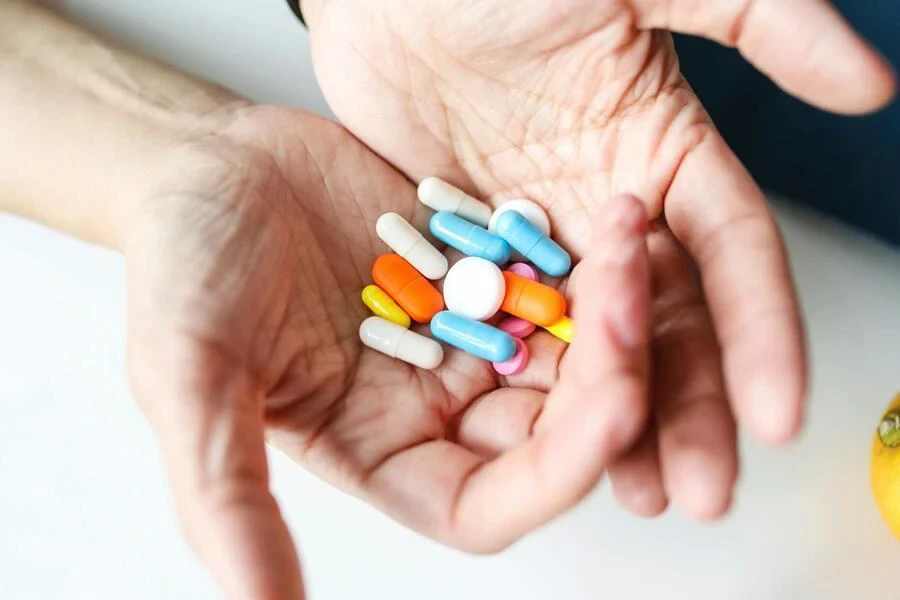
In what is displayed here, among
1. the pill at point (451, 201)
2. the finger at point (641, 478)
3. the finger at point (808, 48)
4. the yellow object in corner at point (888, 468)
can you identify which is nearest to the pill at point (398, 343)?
the pill at point (451, 201)

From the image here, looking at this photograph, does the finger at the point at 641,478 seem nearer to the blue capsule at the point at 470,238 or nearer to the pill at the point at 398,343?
the pill at the point at 398,343

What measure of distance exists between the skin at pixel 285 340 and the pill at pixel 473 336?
3 cm

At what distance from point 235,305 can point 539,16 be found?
0.59 metres

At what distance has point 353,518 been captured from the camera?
4.64 feet

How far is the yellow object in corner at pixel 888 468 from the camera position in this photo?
133cm

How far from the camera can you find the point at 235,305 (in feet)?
3.09

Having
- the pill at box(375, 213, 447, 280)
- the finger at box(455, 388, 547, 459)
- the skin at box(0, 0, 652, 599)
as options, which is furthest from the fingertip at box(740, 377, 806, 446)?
the pill at box(375, 213, 447, 280)

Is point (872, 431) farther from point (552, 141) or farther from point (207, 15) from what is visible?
point (207, 15)

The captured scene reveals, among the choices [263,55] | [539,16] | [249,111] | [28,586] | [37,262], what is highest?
[539,16]

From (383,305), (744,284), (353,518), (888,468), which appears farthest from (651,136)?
(353,518)

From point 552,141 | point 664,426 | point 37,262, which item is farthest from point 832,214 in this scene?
point 37,262

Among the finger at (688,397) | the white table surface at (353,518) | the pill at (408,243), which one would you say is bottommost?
the white table surface at (353,518)

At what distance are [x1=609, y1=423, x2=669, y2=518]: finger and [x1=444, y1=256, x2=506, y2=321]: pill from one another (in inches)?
15.9

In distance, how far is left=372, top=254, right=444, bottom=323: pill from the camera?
1238mm
